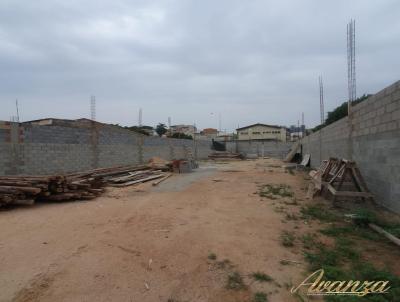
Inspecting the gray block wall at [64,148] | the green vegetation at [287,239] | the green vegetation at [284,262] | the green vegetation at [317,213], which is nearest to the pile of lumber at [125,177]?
the gray block wall at [64,148]

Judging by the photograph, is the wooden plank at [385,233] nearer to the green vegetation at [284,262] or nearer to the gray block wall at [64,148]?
the green vegetation at [284,262]

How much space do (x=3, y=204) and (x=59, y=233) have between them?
9.24 feet

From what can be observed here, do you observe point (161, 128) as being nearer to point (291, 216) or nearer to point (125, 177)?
point (125, 177)

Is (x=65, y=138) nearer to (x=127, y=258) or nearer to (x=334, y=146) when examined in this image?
(x=127, y=258)

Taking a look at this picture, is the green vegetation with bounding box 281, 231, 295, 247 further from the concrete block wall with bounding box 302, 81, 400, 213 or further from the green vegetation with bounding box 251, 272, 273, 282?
the concrete block wall with bounding box 302, 81, 400, 213

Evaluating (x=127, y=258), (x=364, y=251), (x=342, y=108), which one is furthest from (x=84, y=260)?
(x=342, y=108)

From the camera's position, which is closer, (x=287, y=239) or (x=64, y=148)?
(x=287, y=239)

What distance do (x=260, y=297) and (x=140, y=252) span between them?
1793 millimetres

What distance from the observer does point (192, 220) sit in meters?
5.57

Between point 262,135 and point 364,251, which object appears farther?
point 262,135

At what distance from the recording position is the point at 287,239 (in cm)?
436

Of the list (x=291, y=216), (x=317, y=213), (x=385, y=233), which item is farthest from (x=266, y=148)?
(x=385, y=233)

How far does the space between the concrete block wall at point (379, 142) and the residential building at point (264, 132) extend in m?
56.2

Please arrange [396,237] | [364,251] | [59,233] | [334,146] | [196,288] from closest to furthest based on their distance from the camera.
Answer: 1. [196,288]
2. [364,251]
3. [396,237]
4. [59,233]
5. [334,146]
